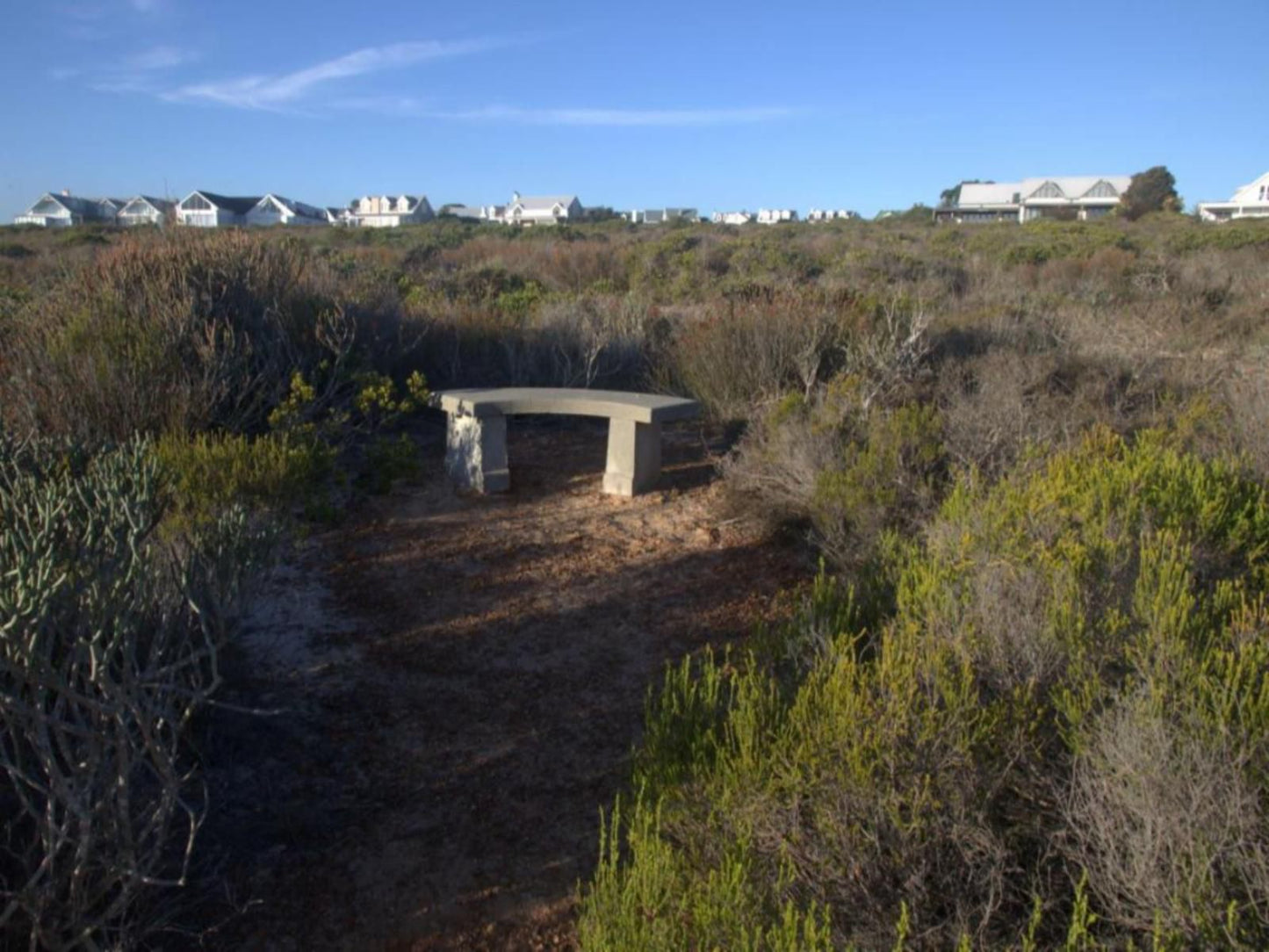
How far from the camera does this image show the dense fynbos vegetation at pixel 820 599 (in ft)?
7.09

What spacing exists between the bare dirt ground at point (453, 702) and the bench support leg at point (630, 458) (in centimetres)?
13

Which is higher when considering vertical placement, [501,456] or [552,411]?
[552,411]

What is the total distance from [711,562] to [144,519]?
3126mm

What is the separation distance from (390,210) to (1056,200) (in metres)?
40.9

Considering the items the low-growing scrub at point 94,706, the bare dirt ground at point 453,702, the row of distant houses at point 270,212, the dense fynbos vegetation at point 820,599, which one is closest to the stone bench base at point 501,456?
the bare dirt ground at point 453,702

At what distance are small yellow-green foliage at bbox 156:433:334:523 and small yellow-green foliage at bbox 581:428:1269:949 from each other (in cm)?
285

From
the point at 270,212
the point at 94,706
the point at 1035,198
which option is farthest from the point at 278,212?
the point at 94,706

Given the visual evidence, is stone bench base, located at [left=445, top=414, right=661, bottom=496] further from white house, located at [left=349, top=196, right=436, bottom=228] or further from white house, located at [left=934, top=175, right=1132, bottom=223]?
white house, located at [left=349, top=196, right=436, bottom=228]

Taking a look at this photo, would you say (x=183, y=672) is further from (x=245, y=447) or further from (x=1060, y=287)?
(x=1060, y=287)

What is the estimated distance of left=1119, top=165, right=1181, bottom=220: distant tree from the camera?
39094 millimetres

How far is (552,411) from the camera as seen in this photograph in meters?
6.55

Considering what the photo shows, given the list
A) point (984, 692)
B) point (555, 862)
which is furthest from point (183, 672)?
point (984, 692)

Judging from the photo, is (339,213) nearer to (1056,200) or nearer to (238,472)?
(1056,200)

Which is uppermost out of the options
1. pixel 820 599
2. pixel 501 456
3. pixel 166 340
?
pixel 166 340
